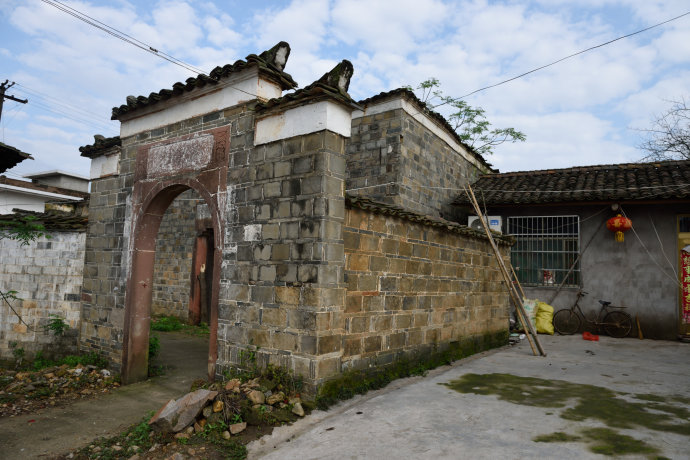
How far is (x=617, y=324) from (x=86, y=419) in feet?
32.8

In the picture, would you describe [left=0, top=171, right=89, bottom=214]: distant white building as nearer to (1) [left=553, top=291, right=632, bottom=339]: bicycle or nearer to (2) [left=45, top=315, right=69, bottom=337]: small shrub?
(2) [left=45, top=315, right=69, bottom=337]: small shrub

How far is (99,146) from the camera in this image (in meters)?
6.88

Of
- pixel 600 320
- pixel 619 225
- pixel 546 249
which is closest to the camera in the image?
pixel 619 225

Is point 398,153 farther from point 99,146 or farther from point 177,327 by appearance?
point 177,327

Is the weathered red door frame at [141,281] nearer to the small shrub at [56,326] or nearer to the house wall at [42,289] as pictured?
the house wall at [42,289]

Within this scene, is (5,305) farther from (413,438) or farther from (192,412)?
(413,438)

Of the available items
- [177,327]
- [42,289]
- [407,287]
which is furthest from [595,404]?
[177,327]

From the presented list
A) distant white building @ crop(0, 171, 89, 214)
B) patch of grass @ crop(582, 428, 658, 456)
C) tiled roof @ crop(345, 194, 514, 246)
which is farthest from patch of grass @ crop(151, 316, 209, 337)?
distant white building @ crop(0, 171, 89, 214)

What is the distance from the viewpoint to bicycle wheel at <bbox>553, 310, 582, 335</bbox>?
33.0 ft

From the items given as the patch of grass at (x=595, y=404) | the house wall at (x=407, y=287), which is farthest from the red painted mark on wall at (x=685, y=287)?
the patch of grass at (x=595, y=404)

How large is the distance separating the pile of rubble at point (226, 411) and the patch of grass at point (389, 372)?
1.15 ft

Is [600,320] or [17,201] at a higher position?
[17,201]

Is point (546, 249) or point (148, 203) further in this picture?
point (546, 249)

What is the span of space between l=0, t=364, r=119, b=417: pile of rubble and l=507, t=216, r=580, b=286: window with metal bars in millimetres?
9053
